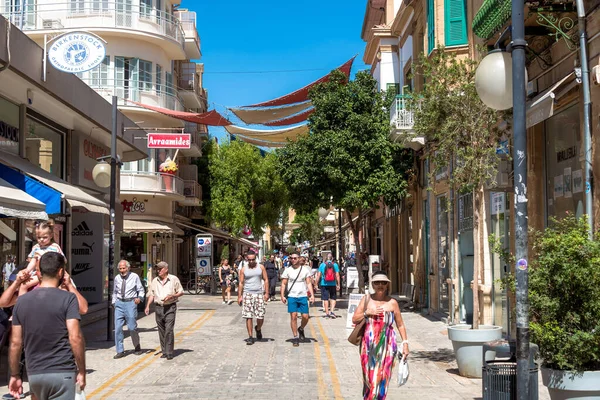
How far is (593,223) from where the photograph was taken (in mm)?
10320

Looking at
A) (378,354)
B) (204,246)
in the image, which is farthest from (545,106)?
(204,246)

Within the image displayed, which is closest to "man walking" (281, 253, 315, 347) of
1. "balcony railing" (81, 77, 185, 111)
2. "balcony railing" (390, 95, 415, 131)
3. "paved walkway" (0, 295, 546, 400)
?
"paved walkway" (0, 295, 546, 400)

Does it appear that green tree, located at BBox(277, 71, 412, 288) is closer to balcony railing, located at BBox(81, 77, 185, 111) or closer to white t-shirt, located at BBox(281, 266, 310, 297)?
white t-shirt, located at BBox(281, 266, 310, 297)

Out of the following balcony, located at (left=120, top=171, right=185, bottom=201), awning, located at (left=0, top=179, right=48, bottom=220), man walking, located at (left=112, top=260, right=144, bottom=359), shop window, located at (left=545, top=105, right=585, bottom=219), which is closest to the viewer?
awning, located at (left=0, top=179, right=48, bottom=220)

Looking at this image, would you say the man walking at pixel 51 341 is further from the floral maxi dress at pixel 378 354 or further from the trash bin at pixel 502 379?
the trash bin at pixel 502 379

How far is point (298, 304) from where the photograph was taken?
598 inches

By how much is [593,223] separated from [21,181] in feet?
31.9

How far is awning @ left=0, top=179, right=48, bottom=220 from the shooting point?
11.1 m

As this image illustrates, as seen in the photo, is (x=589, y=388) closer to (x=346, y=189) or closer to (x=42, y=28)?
(x=346, y=189)

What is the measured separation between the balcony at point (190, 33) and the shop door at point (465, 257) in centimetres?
2728

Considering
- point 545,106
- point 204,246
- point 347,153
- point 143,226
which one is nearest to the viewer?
point 545,106

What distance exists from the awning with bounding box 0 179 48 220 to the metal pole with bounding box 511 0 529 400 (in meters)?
7.50

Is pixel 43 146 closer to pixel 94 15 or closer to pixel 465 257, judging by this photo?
pixel 465 257

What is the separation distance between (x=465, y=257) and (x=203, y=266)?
1765 cm
